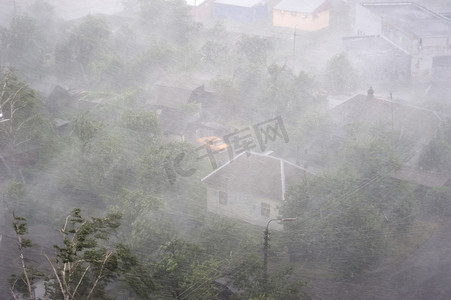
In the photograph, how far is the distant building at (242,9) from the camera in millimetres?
33375

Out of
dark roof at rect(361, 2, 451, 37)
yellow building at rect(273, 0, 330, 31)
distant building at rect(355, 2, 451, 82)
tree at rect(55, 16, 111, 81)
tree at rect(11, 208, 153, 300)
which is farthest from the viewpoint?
yellow building at rect(273, 0, 330, 31)

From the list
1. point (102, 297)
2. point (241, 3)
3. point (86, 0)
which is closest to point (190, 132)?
point (102, 297)

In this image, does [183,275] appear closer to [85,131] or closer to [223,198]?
[223,198]

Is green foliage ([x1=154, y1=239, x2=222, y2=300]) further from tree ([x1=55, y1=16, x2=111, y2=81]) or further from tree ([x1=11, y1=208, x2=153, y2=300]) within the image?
tree ([x1=55, y1=16, x2=111, y2=81])

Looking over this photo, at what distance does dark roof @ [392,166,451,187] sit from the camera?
1358 cm

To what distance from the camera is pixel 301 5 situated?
103 feet

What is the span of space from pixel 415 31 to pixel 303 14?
957 centimetres

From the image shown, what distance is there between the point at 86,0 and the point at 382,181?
34.2 m

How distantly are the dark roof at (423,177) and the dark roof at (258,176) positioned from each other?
3.27m

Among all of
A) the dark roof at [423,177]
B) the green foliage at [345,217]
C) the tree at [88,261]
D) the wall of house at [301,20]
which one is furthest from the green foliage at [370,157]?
the wall of house at [301,20]

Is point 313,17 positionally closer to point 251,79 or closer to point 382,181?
point 251,79

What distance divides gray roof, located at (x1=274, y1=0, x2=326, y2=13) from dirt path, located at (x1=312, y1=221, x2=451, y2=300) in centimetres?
2283

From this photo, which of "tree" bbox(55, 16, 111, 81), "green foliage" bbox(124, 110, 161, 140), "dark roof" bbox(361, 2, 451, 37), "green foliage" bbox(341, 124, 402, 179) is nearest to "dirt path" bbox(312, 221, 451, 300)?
"green foliage" bbox(341, 124, 402, 179)

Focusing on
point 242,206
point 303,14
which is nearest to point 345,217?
point 242,206
